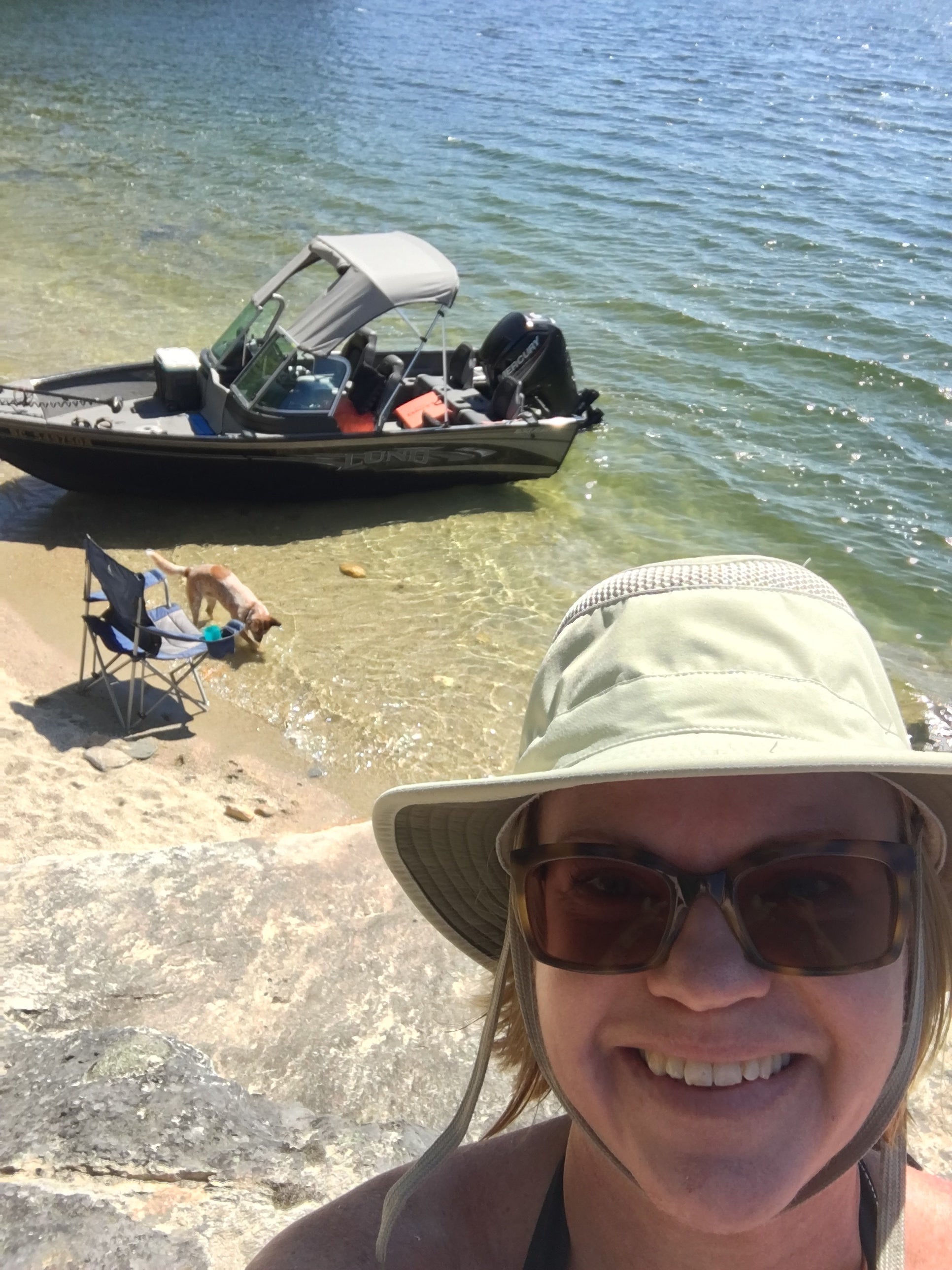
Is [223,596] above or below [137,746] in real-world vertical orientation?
above

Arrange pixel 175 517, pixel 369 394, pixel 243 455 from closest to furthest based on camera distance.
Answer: pixel 243 455 < pixel 175 517 < pixel 369 394

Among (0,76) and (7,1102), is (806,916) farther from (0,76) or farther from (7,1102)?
(0,76)

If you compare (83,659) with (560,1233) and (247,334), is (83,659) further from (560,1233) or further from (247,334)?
(560,1233)

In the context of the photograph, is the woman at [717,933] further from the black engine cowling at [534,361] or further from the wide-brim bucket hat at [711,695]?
the black engine cowling at [534,361]

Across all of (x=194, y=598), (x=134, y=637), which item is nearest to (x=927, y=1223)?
(x=134, y=637)

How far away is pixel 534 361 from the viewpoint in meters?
11.8

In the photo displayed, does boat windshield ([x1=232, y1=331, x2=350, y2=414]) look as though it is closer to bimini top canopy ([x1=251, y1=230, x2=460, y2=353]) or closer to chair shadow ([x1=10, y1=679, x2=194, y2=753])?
bimini top canopy ([x1=251, y1=230, x2=460, y2=353])

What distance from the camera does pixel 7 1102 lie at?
2430 mm

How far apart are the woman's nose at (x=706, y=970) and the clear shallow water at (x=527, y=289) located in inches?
248

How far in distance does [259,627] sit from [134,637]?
1212 millimetres

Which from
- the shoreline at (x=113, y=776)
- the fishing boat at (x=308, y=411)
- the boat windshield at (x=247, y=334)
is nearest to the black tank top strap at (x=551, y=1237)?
the shoreline at (x=113, y=776)

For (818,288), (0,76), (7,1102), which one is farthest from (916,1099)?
(0,76)

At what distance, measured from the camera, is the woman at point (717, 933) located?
130 centimetres

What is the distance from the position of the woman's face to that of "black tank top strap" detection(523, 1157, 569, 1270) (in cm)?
25
